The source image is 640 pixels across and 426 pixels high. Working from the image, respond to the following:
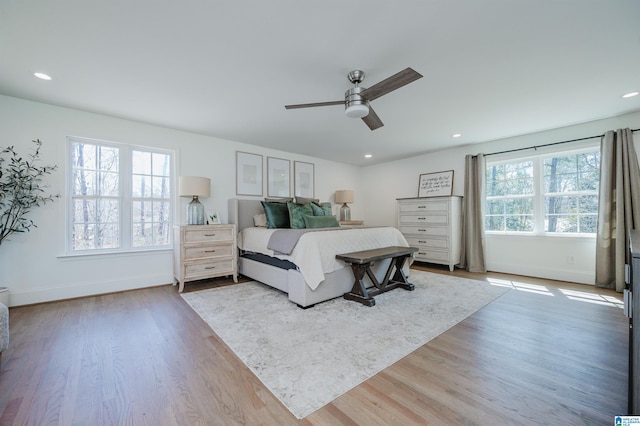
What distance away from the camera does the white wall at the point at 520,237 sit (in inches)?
148

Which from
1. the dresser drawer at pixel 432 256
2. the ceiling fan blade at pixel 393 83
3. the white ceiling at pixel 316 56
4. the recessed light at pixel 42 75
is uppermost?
the white ceiling at pixel 316 56

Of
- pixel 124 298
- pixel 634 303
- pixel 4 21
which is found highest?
pixel 4 21

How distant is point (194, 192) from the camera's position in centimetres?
375

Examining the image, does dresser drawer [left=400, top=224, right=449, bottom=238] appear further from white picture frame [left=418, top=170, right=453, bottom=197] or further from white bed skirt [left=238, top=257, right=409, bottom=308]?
white bed skirt [left=238, top=257, right=409, bottom=308]

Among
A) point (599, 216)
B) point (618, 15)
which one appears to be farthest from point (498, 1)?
point (599, 216)

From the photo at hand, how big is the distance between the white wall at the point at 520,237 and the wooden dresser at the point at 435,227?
543mm

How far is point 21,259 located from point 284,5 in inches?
155

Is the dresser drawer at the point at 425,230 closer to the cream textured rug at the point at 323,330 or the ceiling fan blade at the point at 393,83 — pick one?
the cream textured rug at the point at 323,330

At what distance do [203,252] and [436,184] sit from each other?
4.64m

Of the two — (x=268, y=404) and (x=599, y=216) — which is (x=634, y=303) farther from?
(x=599, y=216)

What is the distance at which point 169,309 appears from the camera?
9.32 feet

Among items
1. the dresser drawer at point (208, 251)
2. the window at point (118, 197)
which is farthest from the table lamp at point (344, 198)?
the window at point (118, 197)

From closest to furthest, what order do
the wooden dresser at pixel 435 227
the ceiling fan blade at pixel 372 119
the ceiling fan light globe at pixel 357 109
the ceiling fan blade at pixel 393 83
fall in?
the ceiling fan blade at pixel 393 83 → the ceiling fan light globe at pixel 357 109 → the ceiling fan blade at pixel 372 119 → the wooden dresser at pixel 435 227

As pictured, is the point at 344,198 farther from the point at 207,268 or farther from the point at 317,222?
the point at 207,268
